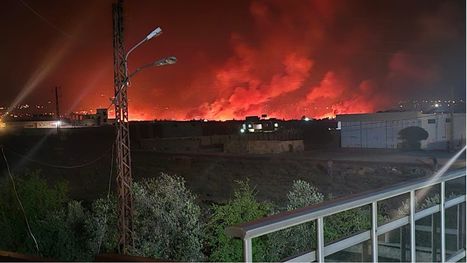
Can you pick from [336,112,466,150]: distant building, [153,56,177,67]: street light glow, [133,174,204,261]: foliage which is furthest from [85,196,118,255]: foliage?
[336,112,466,150]: distant building

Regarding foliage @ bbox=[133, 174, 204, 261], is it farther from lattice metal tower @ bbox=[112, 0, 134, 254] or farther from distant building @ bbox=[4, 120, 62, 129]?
distant building @ bbox=[4, 120, 62, 129]

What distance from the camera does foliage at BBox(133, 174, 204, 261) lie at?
12664 mm

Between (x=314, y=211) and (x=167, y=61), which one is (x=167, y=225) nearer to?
(x=167, y=61)

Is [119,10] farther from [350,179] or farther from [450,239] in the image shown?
[350,179]

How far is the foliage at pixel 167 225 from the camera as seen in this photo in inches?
499

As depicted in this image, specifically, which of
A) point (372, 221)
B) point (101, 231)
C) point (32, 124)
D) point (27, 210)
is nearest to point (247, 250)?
point (372, 221)

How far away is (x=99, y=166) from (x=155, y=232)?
24.1 metres

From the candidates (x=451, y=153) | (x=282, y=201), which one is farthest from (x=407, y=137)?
(x=282, y=201)

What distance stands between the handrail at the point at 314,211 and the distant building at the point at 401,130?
35.4 meters

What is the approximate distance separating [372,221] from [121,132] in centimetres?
981

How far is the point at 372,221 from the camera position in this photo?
11.6 feet

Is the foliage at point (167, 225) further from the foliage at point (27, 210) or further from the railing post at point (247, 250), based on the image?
the railing post at point (247, 250)

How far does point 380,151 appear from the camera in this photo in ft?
123

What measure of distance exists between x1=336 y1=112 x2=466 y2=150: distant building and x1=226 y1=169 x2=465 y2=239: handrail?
35421 millimetres
